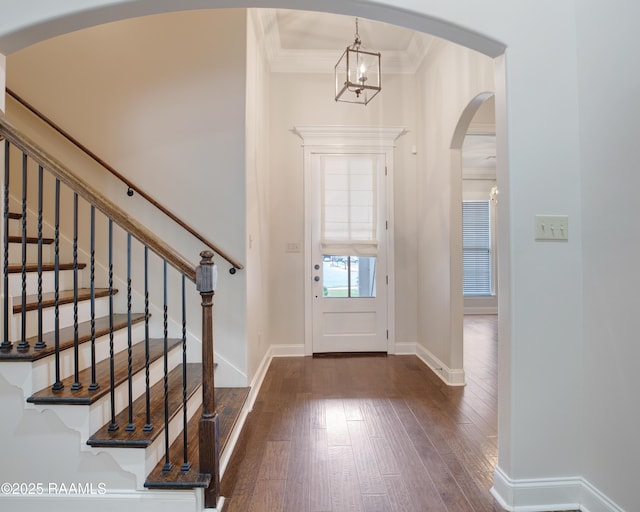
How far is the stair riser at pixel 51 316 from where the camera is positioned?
1794mm

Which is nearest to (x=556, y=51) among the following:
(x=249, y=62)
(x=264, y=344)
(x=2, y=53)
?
(x=249, y=62)

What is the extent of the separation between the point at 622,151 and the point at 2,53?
273cm

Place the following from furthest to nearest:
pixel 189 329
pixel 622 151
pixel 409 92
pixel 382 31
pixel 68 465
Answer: pixel 409 92
pixel 382 31
pixel 189 329
pixel 68 465
pixel 622 151

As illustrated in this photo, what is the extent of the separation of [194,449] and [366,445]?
0.99 metres

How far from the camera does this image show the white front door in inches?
162

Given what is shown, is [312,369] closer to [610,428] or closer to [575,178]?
[610,428]

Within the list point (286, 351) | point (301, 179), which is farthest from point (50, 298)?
point (301, 179)

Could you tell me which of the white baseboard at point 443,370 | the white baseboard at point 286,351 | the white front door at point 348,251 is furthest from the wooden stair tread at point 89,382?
the white baseboard at point 443,370

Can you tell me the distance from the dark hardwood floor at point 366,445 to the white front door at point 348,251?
617 millimetres

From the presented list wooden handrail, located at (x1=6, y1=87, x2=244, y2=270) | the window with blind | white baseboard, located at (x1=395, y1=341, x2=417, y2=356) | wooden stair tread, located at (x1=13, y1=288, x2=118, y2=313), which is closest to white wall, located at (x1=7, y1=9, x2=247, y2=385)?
wooden handrail, located at (x1=6, y1=87, x2=244, y2=270)

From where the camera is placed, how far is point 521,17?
171 cm

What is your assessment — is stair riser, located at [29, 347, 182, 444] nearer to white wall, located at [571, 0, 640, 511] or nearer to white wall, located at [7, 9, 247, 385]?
white wall, located at [7, 9, 247, 385]

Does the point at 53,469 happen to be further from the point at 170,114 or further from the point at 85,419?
the point at 170,114

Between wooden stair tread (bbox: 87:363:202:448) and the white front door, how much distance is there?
6.42 feet
